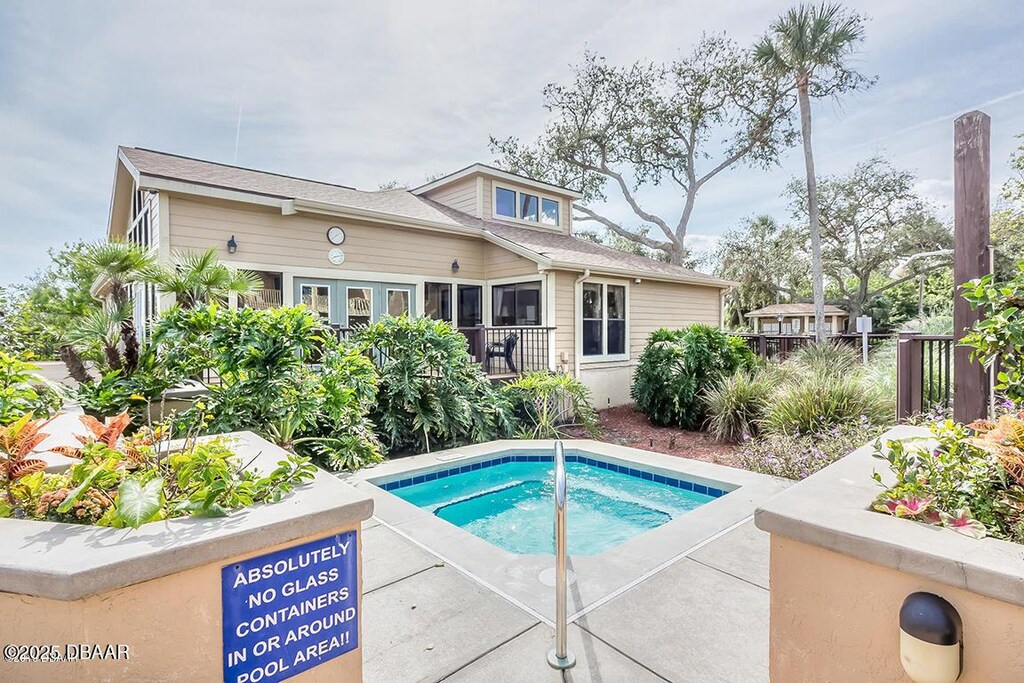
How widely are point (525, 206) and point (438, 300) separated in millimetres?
4331

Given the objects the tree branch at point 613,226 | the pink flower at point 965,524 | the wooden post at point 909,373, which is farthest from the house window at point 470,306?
the tree branch at point 613,226

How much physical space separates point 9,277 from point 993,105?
44940mm

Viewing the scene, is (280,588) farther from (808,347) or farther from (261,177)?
(808,347)

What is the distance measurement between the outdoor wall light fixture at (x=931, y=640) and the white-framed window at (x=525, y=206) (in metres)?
12.3

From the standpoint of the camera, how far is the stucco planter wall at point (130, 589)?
4.32 ft

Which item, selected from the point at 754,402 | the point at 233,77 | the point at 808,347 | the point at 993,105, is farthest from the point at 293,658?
the point at 993,105

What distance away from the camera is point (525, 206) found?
13516 mm

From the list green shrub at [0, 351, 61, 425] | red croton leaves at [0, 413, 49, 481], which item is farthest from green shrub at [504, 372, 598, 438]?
red croton leaves at [0, 413, 49, 481]

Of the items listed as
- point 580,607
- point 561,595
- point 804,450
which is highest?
point 561,595

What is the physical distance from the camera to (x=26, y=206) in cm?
1438

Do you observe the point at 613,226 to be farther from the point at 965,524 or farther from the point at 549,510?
the point at 965,524

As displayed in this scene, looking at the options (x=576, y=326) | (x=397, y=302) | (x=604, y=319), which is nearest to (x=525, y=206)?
(x=604, y=319)

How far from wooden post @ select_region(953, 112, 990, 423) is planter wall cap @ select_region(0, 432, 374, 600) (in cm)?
353

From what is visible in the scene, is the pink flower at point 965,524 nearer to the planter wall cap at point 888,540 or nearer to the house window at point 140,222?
the planter wall cap at point 888,540
